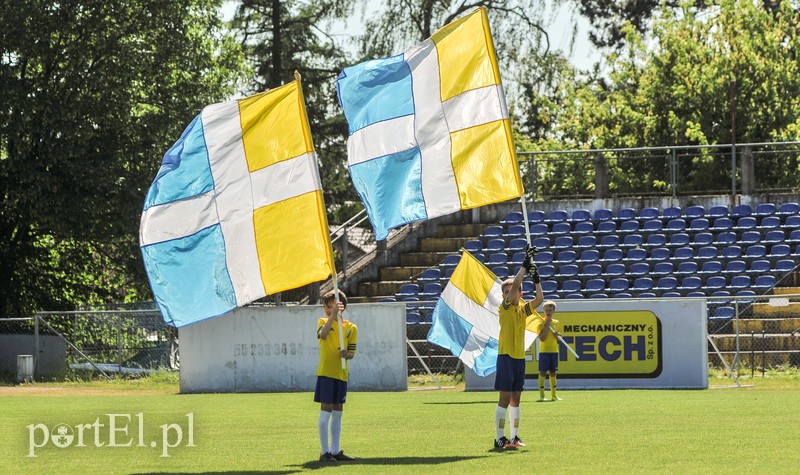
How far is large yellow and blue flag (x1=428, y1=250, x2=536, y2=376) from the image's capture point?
907 inches

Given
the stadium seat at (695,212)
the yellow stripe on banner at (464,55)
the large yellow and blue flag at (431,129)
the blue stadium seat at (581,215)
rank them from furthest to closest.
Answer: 1. the blue stadium seat at (581,215)
2. the stadium seat at (695,212)
3. the yellow stripe on banner at (464,55)
4. the large yellow and blue flag at (431,129)

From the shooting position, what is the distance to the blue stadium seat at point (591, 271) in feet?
109

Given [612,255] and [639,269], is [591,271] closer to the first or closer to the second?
[612,255]

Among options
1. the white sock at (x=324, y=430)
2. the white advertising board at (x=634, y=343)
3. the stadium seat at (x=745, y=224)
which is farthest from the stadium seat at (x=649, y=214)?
the white sock at (x=324, y=430)

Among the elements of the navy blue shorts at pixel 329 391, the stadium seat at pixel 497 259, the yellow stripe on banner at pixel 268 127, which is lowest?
the navy blue shorts at pixel 329 391

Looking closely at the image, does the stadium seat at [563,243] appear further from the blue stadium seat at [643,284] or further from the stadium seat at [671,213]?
the blue stadium seat at [643,284]

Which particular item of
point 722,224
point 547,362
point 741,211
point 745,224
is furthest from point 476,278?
point 741,211

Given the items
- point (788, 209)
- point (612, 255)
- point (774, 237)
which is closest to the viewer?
point (774, 237)

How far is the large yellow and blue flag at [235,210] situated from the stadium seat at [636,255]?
71.2ft

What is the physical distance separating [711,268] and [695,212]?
2.83 meters

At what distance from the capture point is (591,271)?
110 ft

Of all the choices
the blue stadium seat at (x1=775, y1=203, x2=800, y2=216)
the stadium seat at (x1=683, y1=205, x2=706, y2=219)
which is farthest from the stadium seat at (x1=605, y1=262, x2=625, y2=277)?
the blue stadium seat at (x1=775, y1=203, x2=800, y2=216)

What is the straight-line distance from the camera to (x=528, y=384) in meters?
26.2

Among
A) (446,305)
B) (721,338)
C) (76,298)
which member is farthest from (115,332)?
(721,338)
